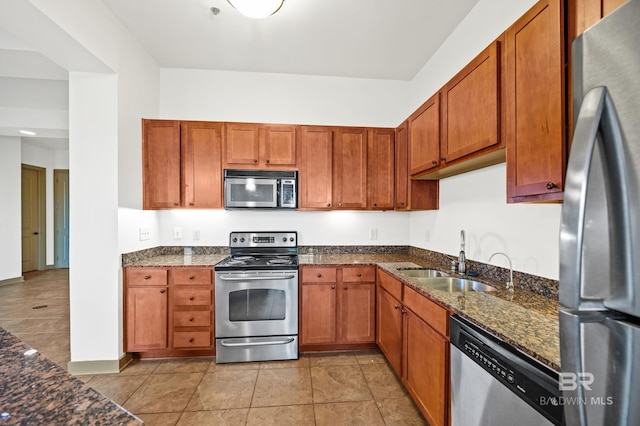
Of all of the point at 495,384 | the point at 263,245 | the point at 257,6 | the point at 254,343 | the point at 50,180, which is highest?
the point at 257,6

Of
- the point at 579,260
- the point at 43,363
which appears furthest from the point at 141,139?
the point at 579,260

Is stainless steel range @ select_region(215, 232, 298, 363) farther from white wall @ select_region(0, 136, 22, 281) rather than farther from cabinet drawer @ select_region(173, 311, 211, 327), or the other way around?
white wall @ select_region(0, 136, 22, 281)

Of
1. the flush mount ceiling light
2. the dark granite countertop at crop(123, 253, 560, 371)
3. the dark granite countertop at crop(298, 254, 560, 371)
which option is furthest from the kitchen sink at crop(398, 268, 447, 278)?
the flush mount ceiling light

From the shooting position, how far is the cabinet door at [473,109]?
1585mm

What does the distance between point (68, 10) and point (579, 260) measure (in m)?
3.09

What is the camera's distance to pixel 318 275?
9.03 ft

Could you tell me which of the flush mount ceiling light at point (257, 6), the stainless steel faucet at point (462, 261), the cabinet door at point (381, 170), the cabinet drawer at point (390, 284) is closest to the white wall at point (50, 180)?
the flush mount ceiling light at point (257, 6)

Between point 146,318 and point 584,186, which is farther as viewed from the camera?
point 146,318

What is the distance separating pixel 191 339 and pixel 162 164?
1813mm

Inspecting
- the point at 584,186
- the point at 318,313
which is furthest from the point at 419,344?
the point at 584,186

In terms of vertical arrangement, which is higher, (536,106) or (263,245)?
(536,106)

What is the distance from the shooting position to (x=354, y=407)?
2029 millimetres

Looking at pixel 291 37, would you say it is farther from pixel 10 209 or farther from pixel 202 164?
pixel 10 209

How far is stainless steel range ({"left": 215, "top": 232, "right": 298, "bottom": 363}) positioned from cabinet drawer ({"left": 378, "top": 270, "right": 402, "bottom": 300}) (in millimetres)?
826
